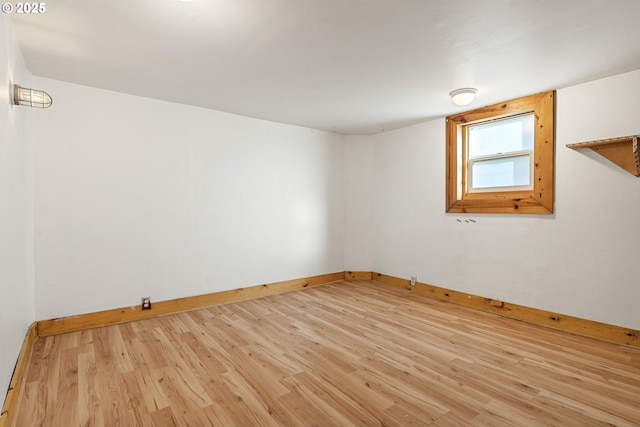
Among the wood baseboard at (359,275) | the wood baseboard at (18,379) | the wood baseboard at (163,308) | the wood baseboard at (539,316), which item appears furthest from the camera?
the wood baseboard at (359,275)

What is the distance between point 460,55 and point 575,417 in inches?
98.7

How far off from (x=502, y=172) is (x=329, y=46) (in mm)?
2601

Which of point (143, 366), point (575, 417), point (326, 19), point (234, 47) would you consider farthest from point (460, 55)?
point (143, 366)

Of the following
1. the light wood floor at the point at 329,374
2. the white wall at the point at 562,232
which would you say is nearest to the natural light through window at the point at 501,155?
the white wall at the point at 562,232

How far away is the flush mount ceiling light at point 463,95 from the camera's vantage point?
3010 millimetres

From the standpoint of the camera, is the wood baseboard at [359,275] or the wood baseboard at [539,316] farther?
the wood baseboard at [359,275]

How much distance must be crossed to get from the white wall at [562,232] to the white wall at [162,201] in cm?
161

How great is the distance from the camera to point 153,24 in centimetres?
193

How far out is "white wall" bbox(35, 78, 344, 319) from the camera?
9.25 feet

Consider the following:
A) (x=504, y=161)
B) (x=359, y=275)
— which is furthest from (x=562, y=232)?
(x=359, y=275)

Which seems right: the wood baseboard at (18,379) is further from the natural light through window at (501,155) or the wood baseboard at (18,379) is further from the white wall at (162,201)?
the natural light through window at (501,155)

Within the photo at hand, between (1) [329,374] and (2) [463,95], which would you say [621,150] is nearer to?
(2) [463,95]

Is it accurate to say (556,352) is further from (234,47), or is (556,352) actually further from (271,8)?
(234,47)

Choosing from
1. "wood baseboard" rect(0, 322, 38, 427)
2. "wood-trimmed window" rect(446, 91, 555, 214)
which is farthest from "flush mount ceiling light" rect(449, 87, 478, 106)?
"wood baseboard" rect(0, 322, 38, 427)
